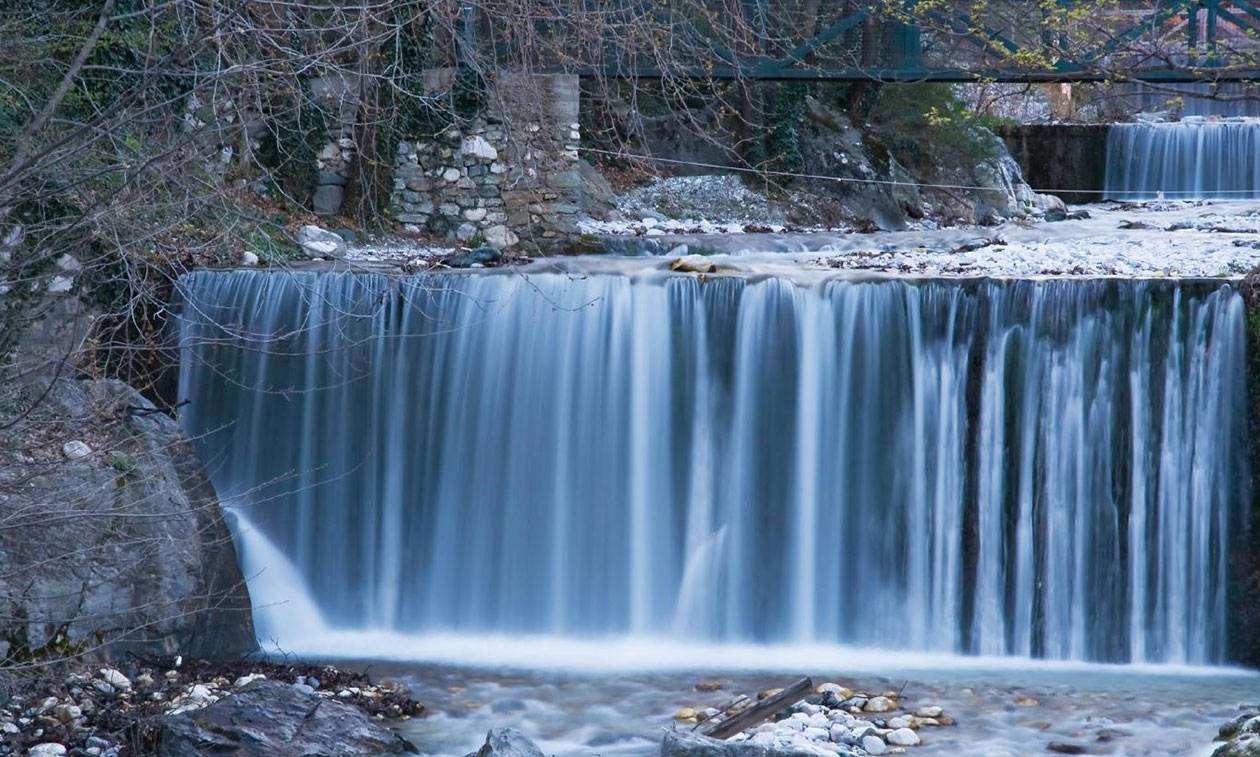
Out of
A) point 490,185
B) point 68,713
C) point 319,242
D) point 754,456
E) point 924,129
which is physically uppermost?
point 924,129

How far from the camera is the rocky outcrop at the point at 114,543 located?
710 centimetres

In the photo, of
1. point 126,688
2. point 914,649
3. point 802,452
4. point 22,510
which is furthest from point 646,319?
point 22,510

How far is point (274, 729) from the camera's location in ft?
21.2

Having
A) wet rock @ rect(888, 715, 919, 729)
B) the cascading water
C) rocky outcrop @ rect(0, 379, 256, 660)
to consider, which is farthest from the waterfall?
rocky outcrop @ rect(0, 379, 256, 660)

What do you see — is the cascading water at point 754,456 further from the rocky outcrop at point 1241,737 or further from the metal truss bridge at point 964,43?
the metal truss bridge at point 964,43

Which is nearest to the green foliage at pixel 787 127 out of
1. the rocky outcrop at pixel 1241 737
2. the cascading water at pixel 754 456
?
the cascading water at pixel 754 456

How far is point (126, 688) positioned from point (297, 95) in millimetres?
3309

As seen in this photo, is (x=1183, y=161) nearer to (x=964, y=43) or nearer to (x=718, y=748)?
(x=964, y=43)

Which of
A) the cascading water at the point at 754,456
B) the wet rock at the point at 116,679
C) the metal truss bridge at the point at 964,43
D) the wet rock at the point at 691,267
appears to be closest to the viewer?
the wet rock at the point at 116,679

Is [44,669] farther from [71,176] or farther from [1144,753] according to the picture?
[1144,753]

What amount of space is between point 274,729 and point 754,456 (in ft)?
12.9

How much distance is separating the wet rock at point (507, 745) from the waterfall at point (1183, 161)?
56.8ft

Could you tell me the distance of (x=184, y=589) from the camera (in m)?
8.22

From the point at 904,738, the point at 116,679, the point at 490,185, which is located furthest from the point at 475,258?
the point at 904,738
